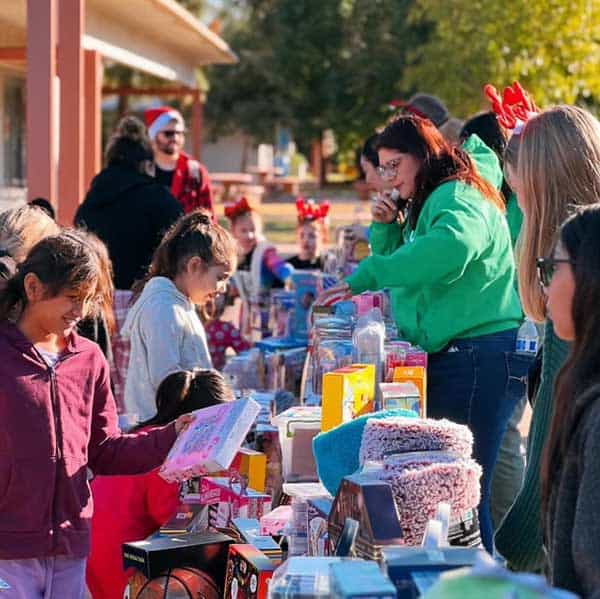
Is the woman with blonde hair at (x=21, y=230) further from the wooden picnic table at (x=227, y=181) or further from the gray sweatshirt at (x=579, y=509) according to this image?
the wooden picnic table at (x=227, y=181)

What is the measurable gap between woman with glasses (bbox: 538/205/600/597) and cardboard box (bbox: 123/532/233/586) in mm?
1837

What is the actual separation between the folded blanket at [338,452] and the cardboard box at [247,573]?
33 centimetres

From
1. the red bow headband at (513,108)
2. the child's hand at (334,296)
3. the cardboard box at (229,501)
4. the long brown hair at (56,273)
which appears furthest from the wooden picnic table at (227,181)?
the long brown hair at (56,273)

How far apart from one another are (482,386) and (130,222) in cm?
341

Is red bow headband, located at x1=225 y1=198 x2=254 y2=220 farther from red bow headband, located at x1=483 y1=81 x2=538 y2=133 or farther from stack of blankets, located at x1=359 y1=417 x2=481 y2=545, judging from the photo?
stack of blankets, located at x1=359 y1=417 x2=481 y2=545

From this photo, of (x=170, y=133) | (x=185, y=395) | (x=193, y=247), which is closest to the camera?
(x=185, y=395)

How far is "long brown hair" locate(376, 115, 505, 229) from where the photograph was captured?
5.37 meters

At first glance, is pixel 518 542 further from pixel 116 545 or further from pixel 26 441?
pixel 116 545

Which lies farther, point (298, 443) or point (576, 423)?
point (298, 443)

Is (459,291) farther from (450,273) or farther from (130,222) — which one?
(130,222)

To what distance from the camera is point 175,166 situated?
380 inches

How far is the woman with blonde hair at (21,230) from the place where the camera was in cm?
542

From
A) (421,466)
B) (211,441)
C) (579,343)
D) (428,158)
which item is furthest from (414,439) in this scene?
(428,158)

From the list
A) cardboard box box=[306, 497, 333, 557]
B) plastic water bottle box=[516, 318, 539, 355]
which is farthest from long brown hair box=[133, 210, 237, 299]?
cardboard box box=[306, 497, 333, 557]
